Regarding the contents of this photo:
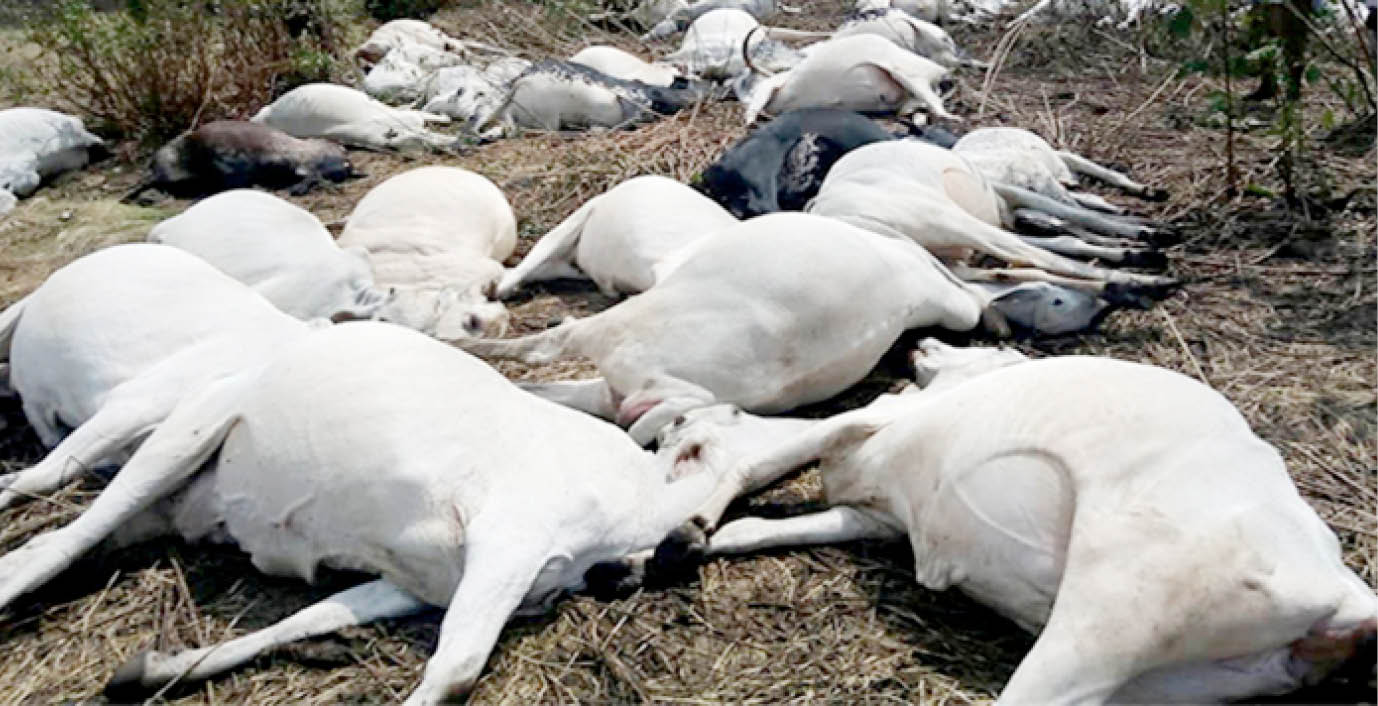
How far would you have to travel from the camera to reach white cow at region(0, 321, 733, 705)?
2363 mm

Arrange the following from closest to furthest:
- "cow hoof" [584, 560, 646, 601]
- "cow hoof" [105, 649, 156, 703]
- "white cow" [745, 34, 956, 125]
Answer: "cow hoof" [105, 649, 156, 703] < "cow hoof" [584, 560, 646, 601] < "white cow" [745, 34, 956, 125]

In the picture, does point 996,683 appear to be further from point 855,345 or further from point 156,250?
point 156,250

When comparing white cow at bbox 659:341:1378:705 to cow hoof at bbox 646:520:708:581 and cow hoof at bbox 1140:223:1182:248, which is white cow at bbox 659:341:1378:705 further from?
cow hoof at bbox 1140:223:1182:248

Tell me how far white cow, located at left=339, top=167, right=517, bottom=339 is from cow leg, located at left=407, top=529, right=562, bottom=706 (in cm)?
173

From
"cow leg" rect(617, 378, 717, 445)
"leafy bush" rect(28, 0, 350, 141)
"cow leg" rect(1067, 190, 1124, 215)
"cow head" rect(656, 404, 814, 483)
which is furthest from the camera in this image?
"leafy bush" rect(28, 0, 350, 141)

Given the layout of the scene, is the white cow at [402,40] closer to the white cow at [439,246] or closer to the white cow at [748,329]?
the white cow at [439,246]

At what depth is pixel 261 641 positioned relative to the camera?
7.98 ft

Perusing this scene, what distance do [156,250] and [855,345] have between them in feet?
6.18

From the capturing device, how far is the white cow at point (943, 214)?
13.8 ft

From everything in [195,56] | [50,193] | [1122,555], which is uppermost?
[1122,555]

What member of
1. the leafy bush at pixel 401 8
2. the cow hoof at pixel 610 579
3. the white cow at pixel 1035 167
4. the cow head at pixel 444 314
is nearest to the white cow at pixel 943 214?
the white cow at pixel 1035 167

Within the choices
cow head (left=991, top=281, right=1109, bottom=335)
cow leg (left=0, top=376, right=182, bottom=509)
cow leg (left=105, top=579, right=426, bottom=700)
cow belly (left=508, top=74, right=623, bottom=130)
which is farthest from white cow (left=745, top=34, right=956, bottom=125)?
cow leg (left=105, top=579, right=426, bottom=700)

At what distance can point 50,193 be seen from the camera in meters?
6.49

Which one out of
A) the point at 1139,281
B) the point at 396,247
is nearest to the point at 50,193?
the point at 396,247
